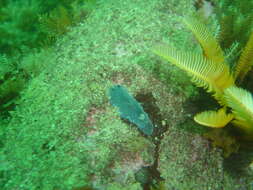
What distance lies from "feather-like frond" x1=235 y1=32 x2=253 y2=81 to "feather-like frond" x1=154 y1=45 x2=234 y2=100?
1.39 ft

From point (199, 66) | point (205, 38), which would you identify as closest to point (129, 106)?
point (199, 66)

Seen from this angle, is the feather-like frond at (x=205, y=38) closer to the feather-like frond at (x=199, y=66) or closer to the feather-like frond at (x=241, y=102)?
the feather-like frond at (x=199, y=66)

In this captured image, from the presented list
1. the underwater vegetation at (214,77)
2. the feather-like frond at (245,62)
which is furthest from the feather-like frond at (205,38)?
the feather-like frond at (245,62)

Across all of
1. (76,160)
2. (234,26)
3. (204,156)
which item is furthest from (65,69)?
(234,26)

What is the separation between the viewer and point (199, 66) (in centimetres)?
259

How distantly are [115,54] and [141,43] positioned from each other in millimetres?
420

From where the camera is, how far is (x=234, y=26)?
3625 millimetres

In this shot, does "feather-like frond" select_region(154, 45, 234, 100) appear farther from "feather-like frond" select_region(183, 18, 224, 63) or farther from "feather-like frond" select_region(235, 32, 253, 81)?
"feather-like frond" select_region(235, 32, 253, 81)

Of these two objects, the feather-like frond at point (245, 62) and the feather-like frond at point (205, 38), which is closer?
the feather-like frond at point (205, 38)

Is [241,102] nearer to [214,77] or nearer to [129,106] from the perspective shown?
[214,77]

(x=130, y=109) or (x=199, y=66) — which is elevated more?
(x=199, y=66)

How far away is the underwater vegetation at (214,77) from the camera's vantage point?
2385 mm

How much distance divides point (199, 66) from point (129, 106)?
923 mm

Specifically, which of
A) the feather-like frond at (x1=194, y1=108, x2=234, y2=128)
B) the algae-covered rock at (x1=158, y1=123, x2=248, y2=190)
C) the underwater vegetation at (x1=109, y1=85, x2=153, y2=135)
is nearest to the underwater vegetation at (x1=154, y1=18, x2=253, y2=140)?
the feather-like frond at (x1=194, y1=108, x2=234, y2=128)
